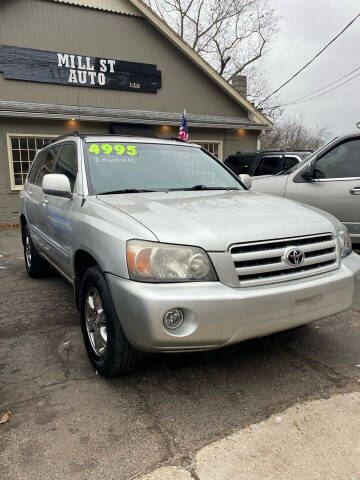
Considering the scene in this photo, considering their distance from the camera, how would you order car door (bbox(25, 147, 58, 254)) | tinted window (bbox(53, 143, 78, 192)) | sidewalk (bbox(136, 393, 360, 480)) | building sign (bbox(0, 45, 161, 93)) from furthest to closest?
building sign (bbox(0, 45, 161, 93)) → car door (bbox(25, 147, 58, 254)) → tinted window (bbox(53, 143, 78, 192)) → sidewalk (bbox(136, 393, 360, 480))

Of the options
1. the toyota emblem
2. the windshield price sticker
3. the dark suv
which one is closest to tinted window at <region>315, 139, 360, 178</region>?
the windshield price sticker

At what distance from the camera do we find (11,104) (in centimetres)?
1113

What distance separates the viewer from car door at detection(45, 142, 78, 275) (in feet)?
11.0

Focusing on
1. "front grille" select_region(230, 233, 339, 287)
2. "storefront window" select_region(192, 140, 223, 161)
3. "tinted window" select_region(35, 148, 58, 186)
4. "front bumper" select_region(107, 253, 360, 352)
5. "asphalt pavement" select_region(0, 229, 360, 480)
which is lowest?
"asphalt pavement" select_region(0, 229, 360, 480)

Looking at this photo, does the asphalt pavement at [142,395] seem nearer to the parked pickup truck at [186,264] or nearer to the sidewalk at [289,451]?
the sidewalk at [289,451]

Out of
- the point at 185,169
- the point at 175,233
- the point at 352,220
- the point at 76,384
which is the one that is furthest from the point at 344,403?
the point at 352,220

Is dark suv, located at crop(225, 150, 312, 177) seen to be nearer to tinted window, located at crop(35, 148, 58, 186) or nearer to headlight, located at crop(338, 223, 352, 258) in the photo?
tinted window, located at crop(35, 148, 58, 186)

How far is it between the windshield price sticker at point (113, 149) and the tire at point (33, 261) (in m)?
2.08

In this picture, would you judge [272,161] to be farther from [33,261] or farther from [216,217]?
[216,217]

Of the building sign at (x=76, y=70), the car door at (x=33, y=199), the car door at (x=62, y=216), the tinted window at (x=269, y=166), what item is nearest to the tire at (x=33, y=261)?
the car door at (x=33, y=199)

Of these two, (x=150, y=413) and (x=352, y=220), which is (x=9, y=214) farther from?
(x=150, y=413)

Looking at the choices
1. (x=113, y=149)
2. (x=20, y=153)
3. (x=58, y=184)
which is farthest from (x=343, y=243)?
(x=20, y=153)

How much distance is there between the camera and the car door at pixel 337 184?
4910mm

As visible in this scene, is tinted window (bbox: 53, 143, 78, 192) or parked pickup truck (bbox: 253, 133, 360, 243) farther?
parked pickup truck (bbox: 253, 133, 360, 243)
